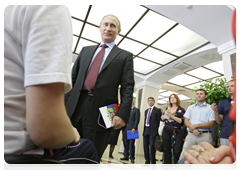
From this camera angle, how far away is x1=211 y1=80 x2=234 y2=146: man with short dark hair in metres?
2.77

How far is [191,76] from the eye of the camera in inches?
288

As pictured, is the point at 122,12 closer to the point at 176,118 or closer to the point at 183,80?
the point at 176,118

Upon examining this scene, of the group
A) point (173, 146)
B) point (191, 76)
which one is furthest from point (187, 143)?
point (191, 76)

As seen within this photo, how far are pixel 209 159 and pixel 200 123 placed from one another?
2.93m

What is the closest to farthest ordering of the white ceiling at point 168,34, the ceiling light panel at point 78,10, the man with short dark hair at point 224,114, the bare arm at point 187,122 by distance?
the man with short dark hair at point 224,114 < the bare arm at point 187,122 < the white ceiling at point 168,34 < the ceiling light panel at point 78,10

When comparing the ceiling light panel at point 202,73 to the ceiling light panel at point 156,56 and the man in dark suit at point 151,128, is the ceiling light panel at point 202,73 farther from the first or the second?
the man in dark suit at point 151,128

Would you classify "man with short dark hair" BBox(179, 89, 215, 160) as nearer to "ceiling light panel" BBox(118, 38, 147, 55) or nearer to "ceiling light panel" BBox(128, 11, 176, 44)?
"ceiling light panel" BBox(128, 11, 176, 44)

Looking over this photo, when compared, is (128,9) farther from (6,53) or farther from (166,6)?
(6,53)

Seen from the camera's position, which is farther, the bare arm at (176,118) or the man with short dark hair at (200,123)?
the bare arm at (176,118)

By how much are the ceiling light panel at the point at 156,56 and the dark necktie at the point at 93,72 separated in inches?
171

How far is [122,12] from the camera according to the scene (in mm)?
4168

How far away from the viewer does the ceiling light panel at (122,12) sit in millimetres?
4008

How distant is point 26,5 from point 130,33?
15.3 feet

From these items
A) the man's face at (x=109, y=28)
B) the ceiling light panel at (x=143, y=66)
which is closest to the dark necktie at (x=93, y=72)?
the man's face at (x=109, y=28)
